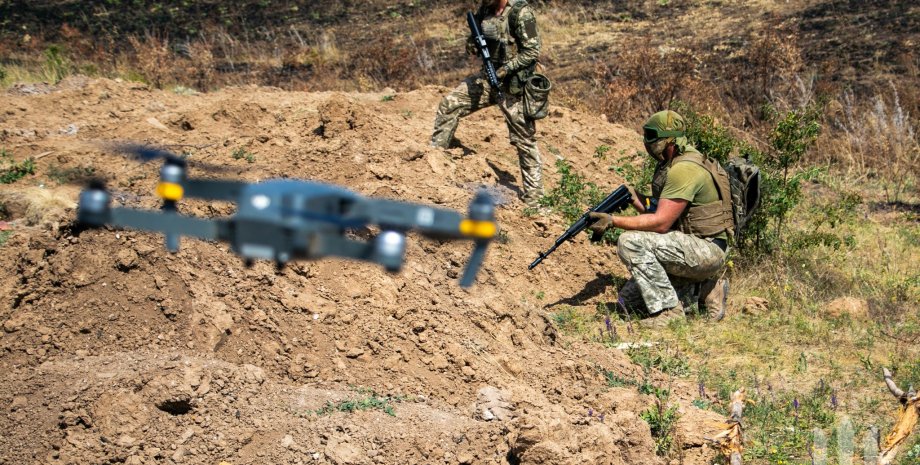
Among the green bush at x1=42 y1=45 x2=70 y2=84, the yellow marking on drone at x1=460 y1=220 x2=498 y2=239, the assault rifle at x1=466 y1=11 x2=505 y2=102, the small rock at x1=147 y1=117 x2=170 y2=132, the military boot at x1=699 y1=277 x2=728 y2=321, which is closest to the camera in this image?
the yellow marking on drone at x1=460 y1=220 x2=498 y2=239

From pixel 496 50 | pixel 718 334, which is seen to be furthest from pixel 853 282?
pixel 496 50

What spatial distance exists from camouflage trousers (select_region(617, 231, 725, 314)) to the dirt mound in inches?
32.6

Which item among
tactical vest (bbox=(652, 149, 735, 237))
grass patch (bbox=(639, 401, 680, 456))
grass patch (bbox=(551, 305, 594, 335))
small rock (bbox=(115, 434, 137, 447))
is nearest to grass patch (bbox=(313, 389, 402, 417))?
small rock (bbox=(115, 434, 137, 447))

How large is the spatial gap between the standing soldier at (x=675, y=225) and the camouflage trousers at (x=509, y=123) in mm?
1641

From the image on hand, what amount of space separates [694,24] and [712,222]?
43.4 ft

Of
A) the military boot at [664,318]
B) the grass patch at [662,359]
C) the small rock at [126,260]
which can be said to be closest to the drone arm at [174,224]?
the small rock at [126,260]

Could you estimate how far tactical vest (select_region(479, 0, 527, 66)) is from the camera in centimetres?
912

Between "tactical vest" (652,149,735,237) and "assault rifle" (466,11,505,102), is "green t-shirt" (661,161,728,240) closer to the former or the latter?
"tactical vest" (652,149,735,237)

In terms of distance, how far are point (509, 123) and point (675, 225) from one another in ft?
6.77

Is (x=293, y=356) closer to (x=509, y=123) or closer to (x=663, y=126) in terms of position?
(x=663, y=126)

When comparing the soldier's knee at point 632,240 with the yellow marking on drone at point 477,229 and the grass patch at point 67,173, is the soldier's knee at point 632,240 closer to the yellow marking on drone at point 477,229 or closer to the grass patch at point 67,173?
the grass patch at point 67,173

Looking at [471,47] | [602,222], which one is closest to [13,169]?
[471,47]

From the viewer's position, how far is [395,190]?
8.57m

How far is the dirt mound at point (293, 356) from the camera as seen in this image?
5.20m
